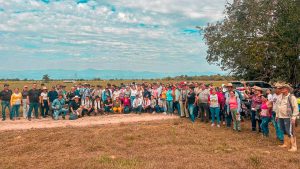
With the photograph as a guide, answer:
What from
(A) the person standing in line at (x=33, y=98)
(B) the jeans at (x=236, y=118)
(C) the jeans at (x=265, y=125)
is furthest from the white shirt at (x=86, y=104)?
(C) the jeans at (x=265, y=125)

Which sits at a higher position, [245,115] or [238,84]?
[238,84]

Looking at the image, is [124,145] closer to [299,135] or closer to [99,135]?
[99,135]

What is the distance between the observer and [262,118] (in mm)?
11258

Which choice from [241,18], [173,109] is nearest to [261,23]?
[241,18]

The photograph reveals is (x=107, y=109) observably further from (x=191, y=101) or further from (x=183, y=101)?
(x=191, y=101)

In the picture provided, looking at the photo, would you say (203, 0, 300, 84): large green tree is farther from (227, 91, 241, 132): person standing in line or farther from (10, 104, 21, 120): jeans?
(10, 104, 21, 120): jeans

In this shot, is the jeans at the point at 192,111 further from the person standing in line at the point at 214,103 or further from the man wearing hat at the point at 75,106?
the man wearing hat at the point at 75,106

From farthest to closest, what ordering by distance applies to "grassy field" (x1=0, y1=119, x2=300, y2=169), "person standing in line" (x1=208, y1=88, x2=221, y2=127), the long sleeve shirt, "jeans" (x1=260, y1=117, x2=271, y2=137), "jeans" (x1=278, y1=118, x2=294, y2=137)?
"person standing in line" (x1=208, y1=88, x2=221, y2=127)
"jeans" (x1=260, y1=117, x2=271, y2=137)
"jeans" (x1=278, y1=118, x2=294, y2=137)
the long sleeve shirt
"grassy field" (x1=0, y1=119, x2=300, y2=169)

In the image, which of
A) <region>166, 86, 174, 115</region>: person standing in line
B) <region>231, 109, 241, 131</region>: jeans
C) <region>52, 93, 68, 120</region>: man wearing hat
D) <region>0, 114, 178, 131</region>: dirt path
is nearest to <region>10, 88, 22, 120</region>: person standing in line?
<region>0, 114, 178, 131</region>: dirt path

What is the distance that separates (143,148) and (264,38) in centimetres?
1285

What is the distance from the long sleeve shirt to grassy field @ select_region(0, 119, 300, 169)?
3.78ft

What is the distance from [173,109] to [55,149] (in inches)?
351

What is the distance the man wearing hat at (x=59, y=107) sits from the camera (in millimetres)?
15895

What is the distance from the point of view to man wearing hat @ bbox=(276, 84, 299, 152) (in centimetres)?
903
